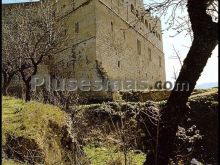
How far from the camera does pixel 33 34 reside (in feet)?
69.9

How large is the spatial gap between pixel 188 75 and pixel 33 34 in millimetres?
16750

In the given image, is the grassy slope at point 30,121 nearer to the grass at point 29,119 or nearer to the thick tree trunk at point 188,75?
the grass at point 29,119

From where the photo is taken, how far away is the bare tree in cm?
1914

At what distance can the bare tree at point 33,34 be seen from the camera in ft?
62.8

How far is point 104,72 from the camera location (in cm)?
2445

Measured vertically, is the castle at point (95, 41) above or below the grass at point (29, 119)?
above

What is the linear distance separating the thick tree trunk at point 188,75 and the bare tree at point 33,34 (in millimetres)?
12580

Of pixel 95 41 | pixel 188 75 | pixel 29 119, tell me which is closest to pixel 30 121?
pixel 29 119

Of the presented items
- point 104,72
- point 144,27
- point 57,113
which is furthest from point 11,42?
point 144,27

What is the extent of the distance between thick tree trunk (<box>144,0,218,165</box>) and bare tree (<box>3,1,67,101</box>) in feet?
41.3

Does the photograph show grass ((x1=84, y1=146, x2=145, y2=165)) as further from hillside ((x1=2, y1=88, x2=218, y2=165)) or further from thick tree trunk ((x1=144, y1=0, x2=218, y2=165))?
thick tree trunk ((x1=144, y1=0, x2=218, y2=165))

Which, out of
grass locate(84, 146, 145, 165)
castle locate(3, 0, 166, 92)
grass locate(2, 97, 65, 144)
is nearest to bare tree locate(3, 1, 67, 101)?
castle locate(3, 0, 166, 92)

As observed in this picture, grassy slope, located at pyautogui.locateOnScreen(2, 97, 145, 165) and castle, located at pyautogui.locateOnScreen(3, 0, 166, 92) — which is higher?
castle, located at pyautogui.locateOnScreen(3, 0, 166, 92)

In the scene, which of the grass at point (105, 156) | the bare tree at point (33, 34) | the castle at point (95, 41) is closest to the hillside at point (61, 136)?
the grass at point (105, 156)
